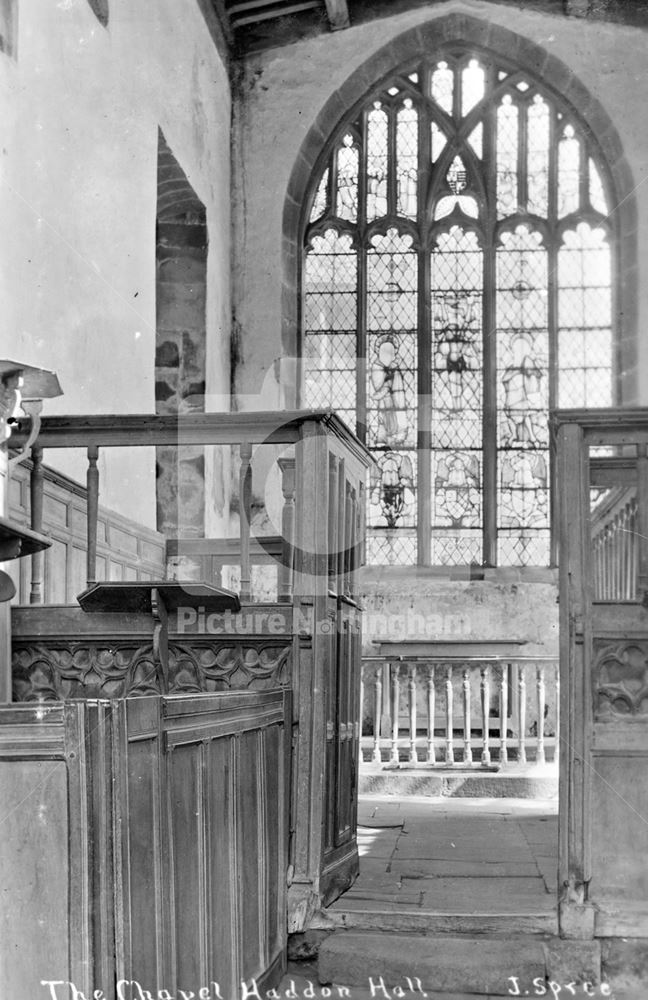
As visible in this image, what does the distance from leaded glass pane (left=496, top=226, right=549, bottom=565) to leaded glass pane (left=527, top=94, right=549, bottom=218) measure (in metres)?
0.27

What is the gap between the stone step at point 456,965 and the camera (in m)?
4.54

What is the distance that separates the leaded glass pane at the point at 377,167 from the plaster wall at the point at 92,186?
2.18 metres

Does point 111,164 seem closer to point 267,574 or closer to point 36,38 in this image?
point 36,38

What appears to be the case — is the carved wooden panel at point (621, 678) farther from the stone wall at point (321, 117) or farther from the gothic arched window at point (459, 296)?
the stone wall at point (321, 117)

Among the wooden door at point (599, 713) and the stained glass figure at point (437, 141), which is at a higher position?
the stained glass figure at point (437, 141)

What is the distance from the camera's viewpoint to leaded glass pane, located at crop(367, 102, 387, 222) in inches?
460

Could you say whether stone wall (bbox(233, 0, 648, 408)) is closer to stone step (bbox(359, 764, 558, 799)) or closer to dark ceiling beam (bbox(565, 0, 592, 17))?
dark ceiling beam (bbox(565, 0, 592, 17))

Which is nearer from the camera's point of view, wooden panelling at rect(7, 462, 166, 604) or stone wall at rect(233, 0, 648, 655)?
A: wooden panelling at rect(7, 462, 166, 604)

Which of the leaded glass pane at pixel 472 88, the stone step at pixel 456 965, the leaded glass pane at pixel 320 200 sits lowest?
the stone step at pixel 456 965

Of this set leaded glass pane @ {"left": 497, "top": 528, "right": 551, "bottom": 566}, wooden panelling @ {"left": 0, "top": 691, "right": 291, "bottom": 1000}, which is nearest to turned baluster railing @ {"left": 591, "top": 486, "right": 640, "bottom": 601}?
wooden panelling @ {"left": 0, "top": 691, "right": 291, "bottom": 1000}

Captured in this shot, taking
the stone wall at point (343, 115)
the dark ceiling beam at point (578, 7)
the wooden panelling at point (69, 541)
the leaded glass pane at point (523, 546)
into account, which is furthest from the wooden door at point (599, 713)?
the dark ceiling beam at point (578, 7)

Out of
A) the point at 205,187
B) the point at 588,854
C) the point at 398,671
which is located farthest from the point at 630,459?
the point at 205,187

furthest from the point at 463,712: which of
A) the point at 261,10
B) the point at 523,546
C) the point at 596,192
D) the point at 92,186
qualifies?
the point at 261,10

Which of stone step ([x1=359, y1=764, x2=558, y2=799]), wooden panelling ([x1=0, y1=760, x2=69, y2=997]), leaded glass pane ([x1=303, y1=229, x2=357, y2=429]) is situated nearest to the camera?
wooden panelling ([x1=0, y1=760, x2=69, y2=997])
